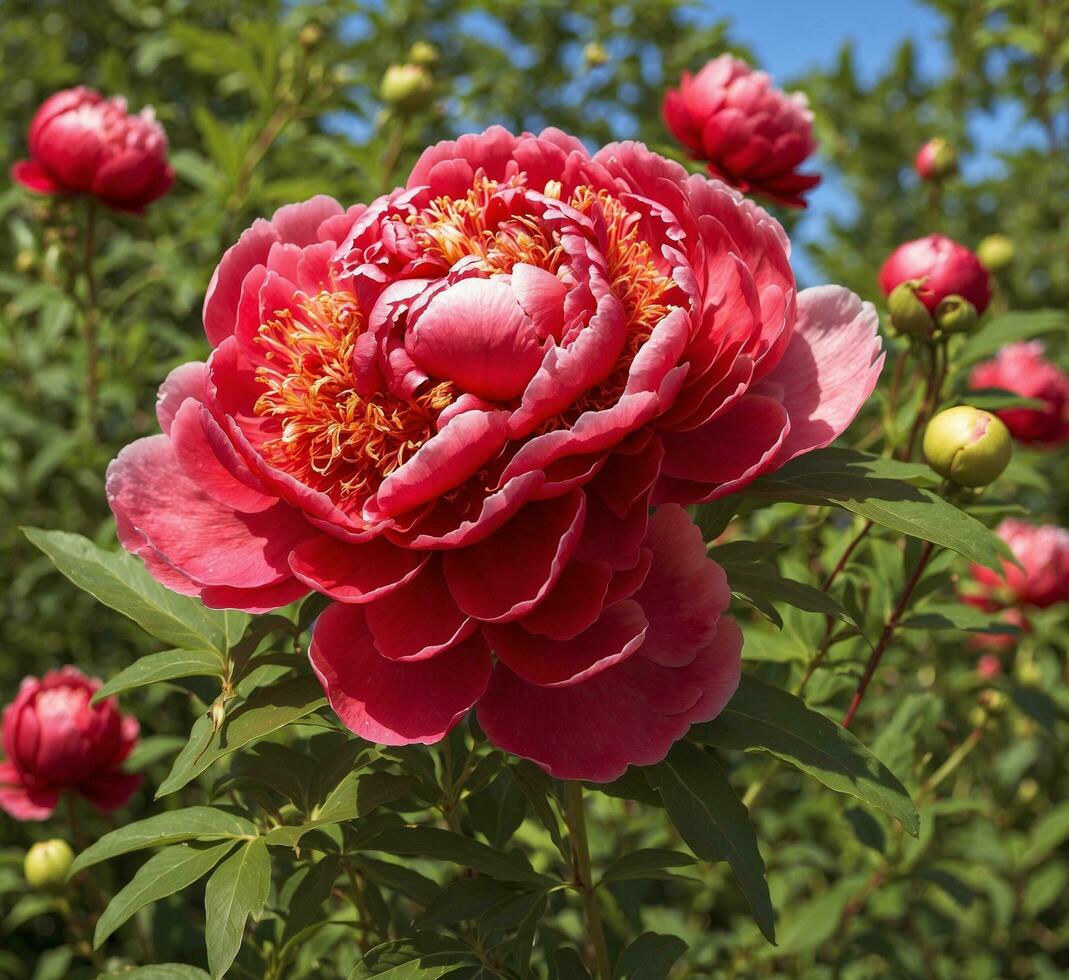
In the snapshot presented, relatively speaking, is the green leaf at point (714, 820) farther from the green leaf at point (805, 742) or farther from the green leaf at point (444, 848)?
the green leaf at point (444, 848)

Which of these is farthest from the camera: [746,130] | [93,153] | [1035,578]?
[1035,578]

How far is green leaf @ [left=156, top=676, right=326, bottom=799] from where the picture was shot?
880 millimetres

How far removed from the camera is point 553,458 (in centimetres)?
80

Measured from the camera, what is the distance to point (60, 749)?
1.74m

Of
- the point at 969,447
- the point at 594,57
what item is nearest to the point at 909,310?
the point at 969,447

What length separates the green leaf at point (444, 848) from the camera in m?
1.02

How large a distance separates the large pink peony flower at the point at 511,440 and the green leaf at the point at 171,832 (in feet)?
0.93

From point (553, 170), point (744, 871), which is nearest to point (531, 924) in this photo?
point (744, 871)

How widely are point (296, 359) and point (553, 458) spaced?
30 cm

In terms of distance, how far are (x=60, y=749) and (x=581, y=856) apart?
1.05 meters

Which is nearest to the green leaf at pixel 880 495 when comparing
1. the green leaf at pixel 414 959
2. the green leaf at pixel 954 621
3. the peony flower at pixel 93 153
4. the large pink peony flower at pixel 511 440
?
the large pink peony flower at pixel 511 440

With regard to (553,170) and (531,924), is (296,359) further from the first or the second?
(531,924)

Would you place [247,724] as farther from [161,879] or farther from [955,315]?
[955,315]

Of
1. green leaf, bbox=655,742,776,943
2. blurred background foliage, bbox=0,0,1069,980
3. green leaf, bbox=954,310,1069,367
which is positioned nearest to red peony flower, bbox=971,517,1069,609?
blurred background foliage, bbox=0,0,1069,980
